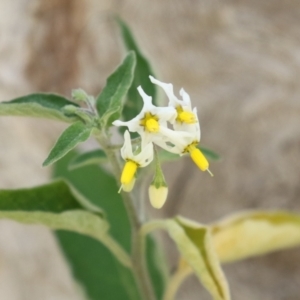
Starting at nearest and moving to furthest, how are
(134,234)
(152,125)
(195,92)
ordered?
(152,125), (134,234), (195,92)

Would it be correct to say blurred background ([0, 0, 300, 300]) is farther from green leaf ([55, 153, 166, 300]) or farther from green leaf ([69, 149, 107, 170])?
green leaf ([69, 149, 107, 170])

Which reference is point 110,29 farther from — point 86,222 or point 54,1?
point 86,222

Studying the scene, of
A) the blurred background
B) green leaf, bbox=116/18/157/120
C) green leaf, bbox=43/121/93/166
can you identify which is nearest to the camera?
green leaf, bbox=43/121/93/166

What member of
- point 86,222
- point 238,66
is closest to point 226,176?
point 238,66

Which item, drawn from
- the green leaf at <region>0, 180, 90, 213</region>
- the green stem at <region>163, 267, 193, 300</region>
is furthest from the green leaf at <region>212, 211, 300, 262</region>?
the green leaf at <region>0, 180, 90, 213</region>

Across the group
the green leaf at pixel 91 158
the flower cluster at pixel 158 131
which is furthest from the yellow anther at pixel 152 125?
the green leaf at pixel 91 158

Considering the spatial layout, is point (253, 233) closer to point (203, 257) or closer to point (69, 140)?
point (203, 257)

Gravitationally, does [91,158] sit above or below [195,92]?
below

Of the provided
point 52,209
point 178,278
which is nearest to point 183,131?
point 52,209
